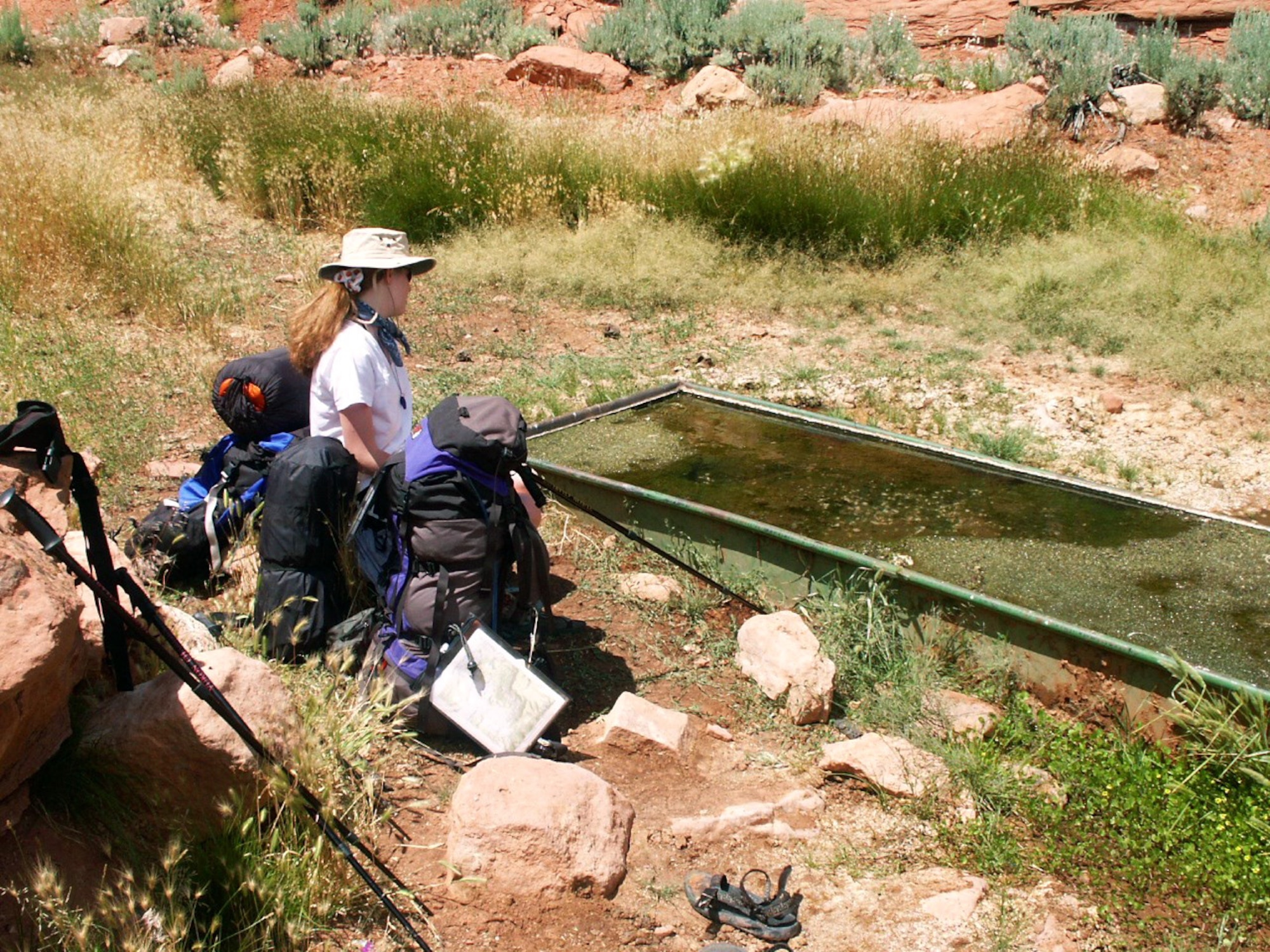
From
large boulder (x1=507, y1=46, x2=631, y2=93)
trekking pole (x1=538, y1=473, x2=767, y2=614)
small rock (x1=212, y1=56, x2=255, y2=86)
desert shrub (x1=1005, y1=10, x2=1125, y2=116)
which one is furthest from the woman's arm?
small rock (x1=212, y1=56, x2=255, y2=86)

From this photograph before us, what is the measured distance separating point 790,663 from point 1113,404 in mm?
3729

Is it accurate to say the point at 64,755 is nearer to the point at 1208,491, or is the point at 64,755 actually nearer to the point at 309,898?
the point at 309,898

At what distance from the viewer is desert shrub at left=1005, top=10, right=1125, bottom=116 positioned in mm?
11719

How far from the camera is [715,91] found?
13.4 metres

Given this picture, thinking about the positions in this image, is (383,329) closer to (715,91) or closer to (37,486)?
(37,486)

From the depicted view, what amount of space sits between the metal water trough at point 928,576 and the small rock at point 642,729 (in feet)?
3.14

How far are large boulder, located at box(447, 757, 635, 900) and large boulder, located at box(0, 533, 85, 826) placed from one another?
38.2 inches

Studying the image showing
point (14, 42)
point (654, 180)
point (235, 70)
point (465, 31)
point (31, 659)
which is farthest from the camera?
point (465, 31)

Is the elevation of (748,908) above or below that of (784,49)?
below

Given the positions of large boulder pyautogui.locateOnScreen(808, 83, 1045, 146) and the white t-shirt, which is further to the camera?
large boulder pyautogui.locateOnScreen(808, 83, 1045, 146)

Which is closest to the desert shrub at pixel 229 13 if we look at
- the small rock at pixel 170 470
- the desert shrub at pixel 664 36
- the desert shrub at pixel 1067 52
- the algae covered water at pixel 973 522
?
the desert shrub at pixel 664 36

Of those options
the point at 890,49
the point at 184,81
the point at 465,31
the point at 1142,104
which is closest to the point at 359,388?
the point at 1142,104

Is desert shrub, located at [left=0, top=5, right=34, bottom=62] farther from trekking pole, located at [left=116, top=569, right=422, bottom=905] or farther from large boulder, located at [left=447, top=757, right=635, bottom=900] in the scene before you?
large boulder, located at [left=447, top=757, right=635, bottom=900]

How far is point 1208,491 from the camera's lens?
6000 millimetres
